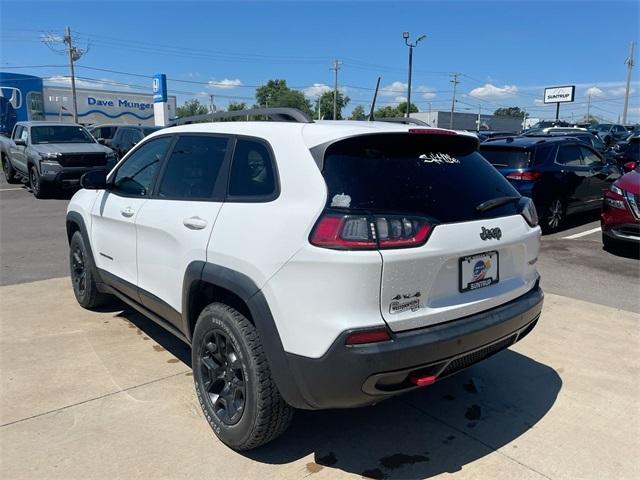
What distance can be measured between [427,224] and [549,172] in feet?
23.5

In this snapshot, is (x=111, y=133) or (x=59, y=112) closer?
(x=111, y=133)

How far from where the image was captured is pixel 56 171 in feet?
40.2

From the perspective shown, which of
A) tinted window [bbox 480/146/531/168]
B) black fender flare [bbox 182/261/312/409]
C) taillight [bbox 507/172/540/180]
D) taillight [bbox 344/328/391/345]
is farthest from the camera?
tinted window [bbox 480/146/531/168]

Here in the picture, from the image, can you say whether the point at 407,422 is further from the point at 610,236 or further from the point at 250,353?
the point at 610,236

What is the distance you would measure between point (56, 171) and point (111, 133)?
9.91m

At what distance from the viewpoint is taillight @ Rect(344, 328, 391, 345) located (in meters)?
2.26

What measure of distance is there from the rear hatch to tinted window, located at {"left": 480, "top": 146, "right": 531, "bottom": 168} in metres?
6.10

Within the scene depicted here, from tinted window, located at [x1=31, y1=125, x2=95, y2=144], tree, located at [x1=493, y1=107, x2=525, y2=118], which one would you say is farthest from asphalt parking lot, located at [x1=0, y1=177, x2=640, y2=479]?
tree, located at [x1=493, y1=107, x2=525, y2=118]

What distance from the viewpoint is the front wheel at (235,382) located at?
2590 millimetres

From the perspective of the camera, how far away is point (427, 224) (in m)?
2.43

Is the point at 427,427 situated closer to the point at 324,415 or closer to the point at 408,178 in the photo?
the point at 324,415

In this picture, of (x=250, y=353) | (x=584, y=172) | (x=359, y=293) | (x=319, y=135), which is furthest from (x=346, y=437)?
(x=584, y=172)

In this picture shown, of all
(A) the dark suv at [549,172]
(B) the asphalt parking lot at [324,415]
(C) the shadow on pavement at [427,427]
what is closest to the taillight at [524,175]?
(A) the dark suv at [549,172]

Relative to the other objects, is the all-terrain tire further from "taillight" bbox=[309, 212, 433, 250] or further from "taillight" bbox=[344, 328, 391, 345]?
"taillight" bbox=[344, 328, 391, 345]
